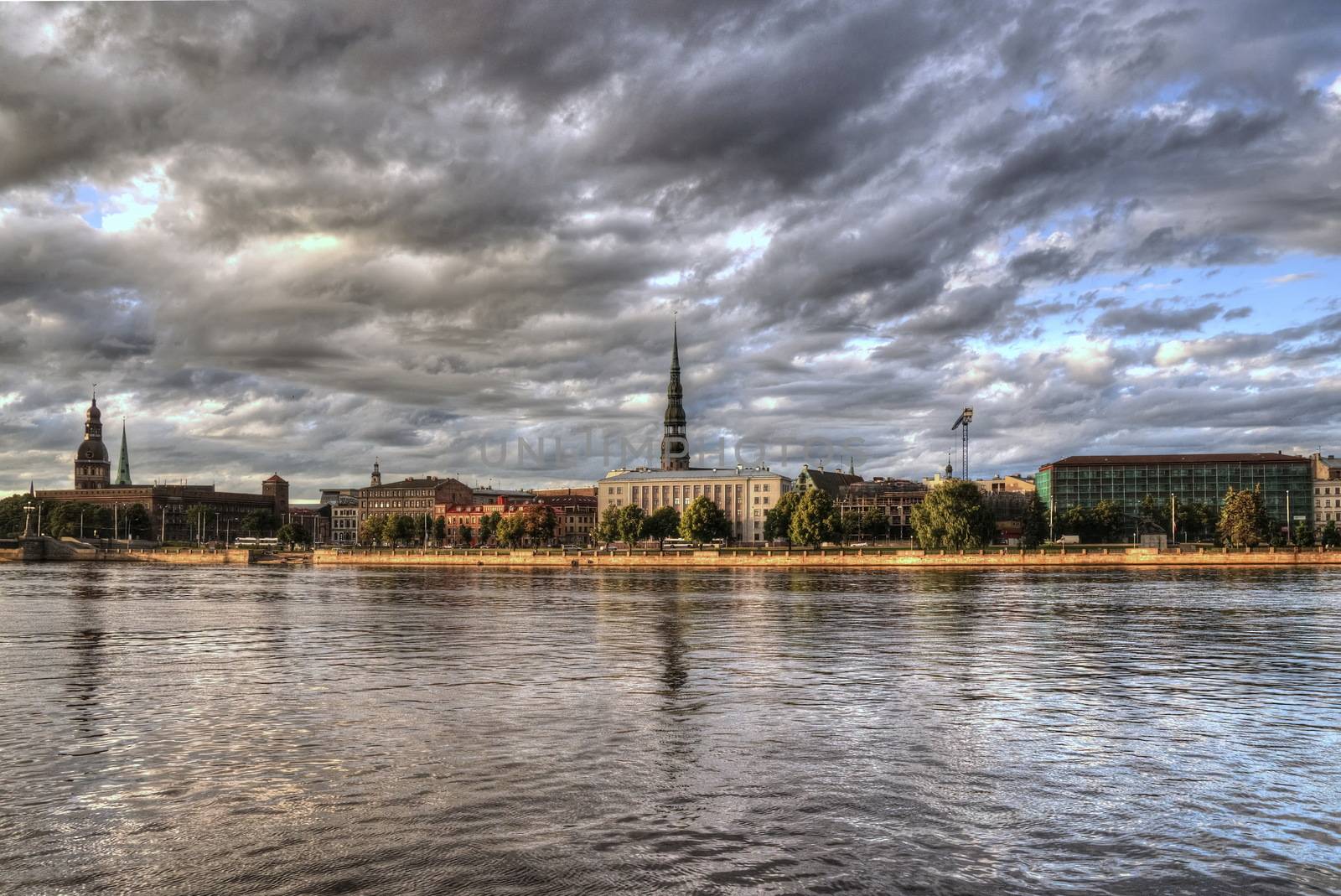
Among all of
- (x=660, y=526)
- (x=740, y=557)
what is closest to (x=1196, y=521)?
(x=740, y=557)

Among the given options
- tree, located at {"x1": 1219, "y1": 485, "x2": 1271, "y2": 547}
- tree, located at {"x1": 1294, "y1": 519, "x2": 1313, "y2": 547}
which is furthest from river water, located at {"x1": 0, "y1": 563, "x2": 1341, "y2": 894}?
tree, located at {"x1": 1294, "y1": 519, "x2": 1313, "y2": 547}

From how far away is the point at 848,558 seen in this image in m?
129

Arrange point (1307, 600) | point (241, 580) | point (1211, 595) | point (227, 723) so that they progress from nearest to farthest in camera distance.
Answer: point (227, 723) < point (1307, 600) < point (1211, 595) < point (241, 580)

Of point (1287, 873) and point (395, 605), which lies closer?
point (1287, 873)

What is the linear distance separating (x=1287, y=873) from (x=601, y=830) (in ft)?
24.2

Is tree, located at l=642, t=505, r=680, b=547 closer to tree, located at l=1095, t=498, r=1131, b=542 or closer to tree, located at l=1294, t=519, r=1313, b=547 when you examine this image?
tree, located at l=1095, t=498, r=1131, b=542

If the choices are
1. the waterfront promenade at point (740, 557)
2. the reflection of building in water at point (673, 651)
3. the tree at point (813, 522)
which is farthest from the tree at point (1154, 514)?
the reflection of building in water at point (673, 651)

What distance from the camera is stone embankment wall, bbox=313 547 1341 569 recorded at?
391 ft

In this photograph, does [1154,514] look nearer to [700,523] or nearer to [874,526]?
[874,526]

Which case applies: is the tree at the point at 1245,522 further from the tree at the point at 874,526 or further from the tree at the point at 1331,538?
the tree at the point at 874,526

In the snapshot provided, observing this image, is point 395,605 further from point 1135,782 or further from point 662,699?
point 1135,782

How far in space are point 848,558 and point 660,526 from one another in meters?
70.4

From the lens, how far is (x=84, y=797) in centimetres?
1455

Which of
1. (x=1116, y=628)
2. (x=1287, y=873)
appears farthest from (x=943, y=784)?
(x=1116, y=628)
